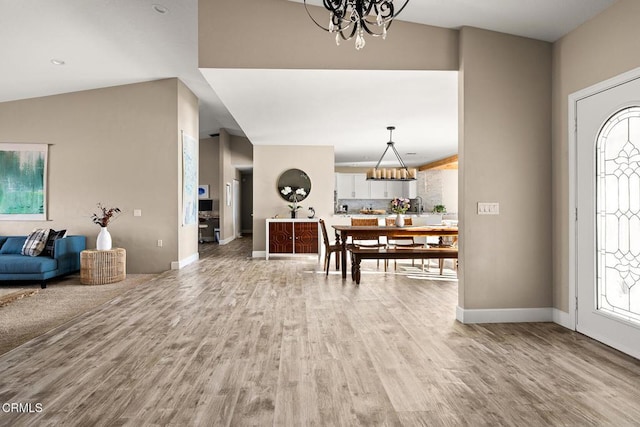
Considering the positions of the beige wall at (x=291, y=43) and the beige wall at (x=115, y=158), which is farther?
the beige wall at (x=115, y=158)

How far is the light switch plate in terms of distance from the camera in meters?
3.64

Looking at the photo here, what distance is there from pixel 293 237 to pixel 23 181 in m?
4.70

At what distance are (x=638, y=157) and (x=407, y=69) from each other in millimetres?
2028

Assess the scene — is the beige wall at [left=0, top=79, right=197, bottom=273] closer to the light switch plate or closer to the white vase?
the white vase

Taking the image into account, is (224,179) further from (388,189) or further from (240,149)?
(388,189)

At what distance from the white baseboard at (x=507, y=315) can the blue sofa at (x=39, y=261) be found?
5372 mm

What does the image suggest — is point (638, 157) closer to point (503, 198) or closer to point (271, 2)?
point (503, 198)

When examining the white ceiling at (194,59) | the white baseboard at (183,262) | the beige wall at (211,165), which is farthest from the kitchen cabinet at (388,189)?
the white baseboard at (183,262)

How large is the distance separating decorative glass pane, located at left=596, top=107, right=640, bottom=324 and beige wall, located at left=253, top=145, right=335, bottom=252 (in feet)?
19.0

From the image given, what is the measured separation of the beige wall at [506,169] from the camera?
363 centimetres

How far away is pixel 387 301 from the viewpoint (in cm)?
440

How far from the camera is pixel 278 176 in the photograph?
8.40 metres

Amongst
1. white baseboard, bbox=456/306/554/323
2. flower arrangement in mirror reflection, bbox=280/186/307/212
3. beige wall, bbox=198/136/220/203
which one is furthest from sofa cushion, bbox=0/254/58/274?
beige wall, bbox=198/136/220/203

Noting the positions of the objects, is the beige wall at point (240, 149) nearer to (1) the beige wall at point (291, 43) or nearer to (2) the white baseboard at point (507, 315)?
(1) the beige wall at point (291, 43)
